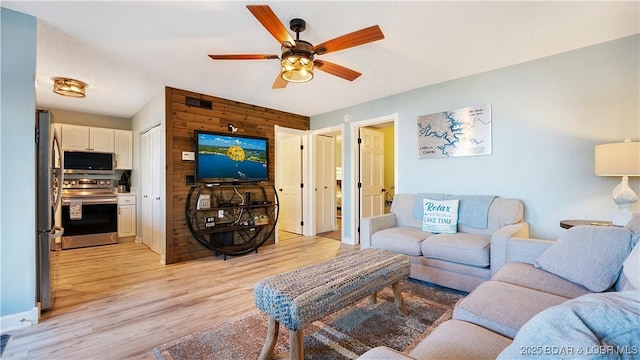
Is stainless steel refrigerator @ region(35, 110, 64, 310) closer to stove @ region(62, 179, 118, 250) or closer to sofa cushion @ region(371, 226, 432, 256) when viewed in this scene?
stove @ region(62, 179, 118, 250)

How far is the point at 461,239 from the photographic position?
2695 mm

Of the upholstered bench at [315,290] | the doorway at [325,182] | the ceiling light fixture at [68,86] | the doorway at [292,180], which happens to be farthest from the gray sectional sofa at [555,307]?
the ceiling light fixture at [68,86]

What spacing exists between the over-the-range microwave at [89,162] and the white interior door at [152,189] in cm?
67

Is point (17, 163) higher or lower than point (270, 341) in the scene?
higher

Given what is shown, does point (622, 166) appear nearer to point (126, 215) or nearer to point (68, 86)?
point (68, 86)

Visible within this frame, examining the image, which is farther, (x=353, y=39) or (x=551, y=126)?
(x=551, y=126)

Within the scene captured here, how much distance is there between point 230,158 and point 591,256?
4044 mm

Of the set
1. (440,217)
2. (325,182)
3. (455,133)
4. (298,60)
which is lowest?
(440,217)

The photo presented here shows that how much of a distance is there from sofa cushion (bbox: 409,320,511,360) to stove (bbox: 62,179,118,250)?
5.52m

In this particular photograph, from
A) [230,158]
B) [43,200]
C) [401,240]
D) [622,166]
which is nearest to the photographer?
[622,166]

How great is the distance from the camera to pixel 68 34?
239 cm

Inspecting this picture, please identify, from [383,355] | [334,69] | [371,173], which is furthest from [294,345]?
[371,173]

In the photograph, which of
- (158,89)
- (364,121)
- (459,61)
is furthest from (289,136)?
(459,61)

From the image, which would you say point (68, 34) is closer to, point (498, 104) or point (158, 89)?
point (158, 89)
